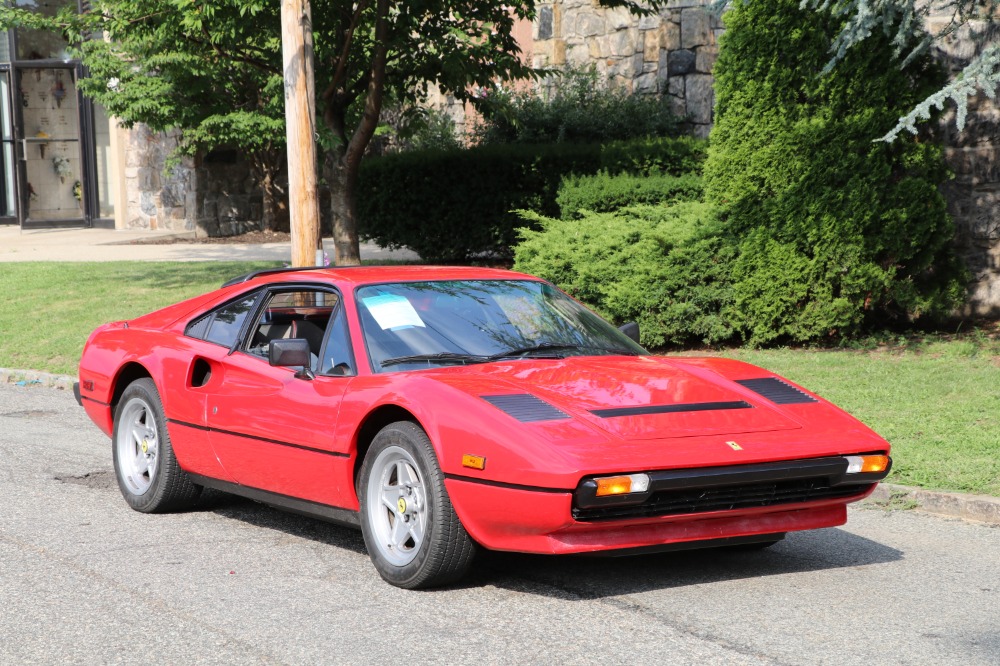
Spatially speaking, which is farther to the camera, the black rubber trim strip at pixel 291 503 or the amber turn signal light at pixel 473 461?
the black rubber trim strip at pixel 291 503

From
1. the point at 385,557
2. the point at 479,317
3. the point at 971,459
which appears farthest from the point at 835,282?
the point at 385,557

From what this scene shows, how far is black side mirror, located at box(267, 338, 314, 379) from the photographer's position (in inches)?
233

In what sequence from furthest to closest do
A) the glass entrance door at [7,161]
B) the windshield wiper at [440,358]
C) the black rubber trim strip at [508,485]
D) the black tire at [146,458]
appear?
1. the glass entrance door at [7,161]
2. the black tire at [146,458]
3. the windshield wiper at [440,358]
4. the black rubber trim strip at [508,485]

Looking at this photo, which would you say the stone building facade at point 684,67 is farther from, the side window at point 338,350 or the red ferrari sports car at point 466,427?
the side window at point 338,350

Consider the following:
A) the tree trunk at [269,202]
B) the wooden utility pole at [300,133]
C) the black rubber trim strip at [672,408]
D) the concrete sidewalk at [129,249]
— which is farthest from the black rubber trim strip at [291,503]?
the tree trunk at [269,202]

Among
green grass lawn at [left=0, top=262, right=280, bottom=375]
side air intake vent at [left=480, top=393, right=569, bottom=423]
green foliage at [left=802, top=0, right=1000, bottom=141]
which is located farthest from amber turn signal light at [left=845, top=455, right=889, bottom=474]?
green grass lawn at [left=0, top=262, right=280, bottom=375]

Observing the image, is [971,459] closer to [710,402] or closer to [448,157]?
[710,402]

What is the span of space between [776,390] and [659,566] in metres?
0.96

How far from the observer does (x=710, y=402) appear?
18.1ft

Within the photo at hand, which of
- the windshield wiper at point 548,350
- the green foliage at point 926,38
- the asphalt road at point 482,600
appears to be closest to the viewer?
the asphalt road at point 482,600

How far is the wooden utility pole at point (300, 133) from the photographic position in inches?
454

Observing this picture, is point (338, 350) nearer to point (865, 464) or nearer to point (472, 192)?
point (865, 464)

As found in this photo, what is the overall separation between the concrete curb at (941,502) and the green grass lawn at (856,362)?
15 cm

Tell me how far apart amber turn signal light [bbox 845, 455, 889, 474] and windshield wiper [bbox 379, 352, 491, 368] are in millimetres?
1686
